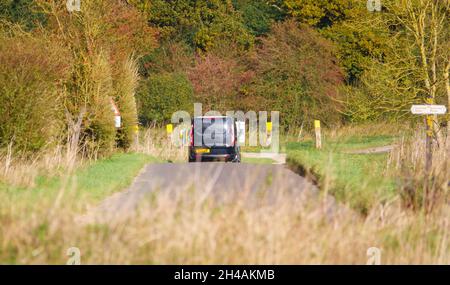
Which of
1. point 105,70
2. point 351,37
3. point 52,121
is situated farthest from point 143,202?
point 351,37

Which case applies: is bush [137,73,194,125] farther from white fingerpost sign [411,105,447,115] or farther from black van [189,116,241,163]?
white fingerpost sign [411,105,447,115]

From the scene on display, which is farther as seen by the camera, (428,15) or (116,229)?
(428,15)

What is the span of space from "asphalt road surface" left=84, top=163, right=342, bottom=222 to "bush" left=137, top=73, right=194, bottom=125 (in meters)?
28.4

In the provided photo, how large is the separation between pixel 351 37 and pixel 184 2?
40.5ft

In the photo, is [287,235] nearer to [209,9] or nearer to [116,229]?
[116,229]

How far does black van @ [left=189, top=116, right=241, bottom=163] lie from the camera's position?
1350 inches

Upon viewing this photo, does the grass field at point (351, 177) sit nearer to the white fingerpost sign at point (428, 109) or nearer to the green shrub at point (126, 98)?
the white fingerpost sign at point (428, 109)

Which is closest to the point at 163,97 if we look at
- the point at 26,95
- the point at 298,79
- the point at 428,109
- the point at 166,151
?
the point at 298,79

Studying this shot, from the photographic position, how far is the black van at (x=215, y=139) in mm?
34281

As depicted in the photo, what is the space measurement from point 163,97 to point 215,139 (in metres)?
23.3

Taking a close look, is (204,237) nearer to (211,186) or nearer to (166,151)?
(211,186)

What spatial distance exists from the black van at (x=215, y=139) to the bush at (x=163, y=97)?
2262cm

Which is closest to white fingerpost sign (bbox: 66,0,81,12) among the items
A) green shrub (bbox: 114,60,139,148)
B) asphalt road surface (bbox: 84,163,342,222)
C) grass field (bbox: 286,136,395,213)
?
green shrub (bbox: 114,60,139,148)
